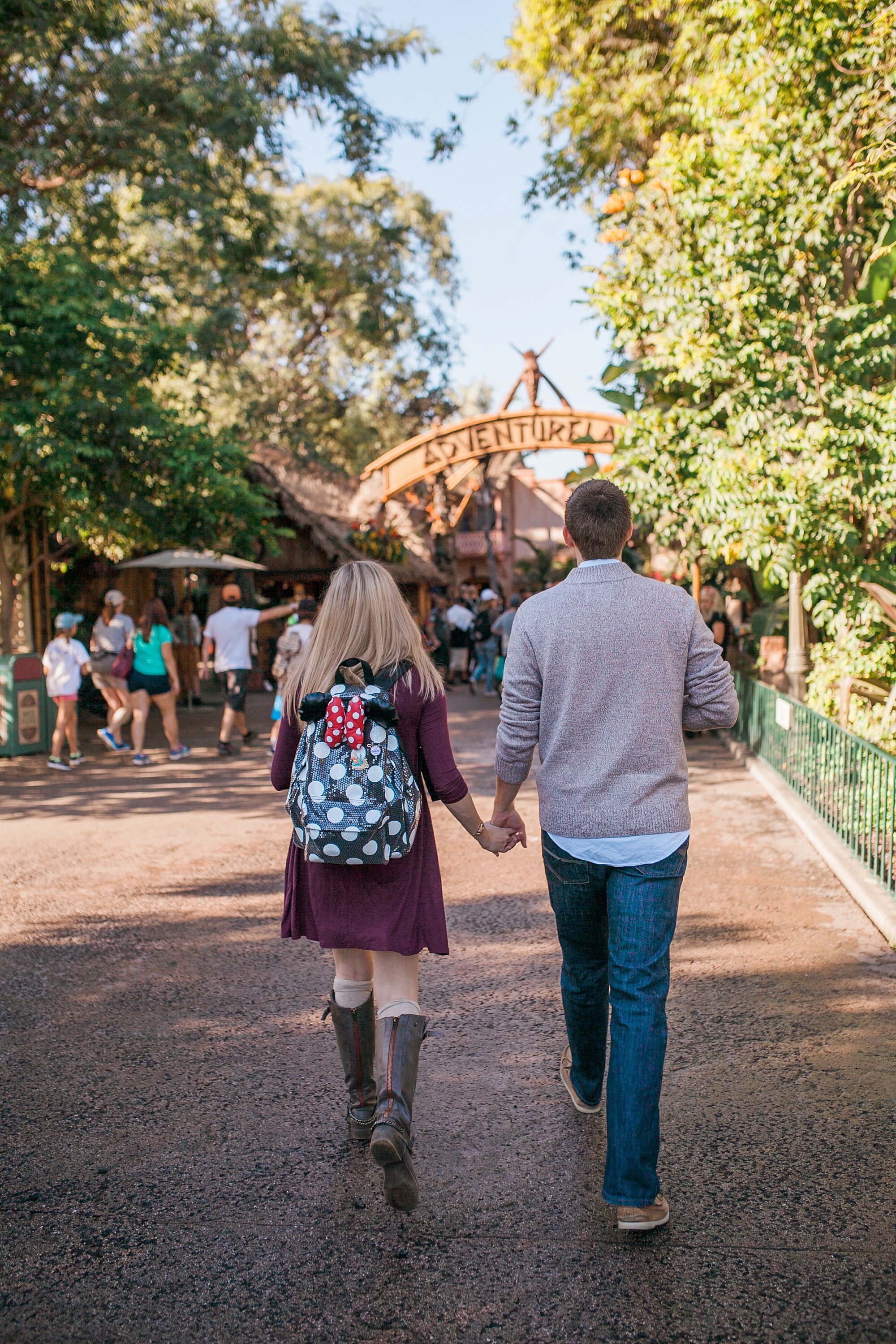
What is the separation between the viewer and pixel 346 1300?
8.57 ft

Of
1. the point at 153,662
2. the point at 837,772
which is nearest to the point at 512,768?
the point at 837,772

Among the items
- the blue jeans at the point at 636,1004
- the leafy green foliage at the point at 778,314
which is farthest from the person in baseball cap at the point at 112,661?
the blue jeans at the point at 636,1004

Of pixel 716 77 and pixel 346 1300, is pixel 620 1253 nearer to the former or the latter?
pixel 346 1300

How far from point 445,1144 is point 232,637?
9.13 metres

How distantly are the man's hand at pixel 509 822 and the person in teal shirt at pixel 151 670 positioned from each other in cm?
868

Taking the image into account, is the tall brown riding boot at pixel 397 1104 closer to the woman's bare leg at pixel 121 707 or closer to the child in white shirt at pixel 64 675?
the child in white shirt at pixel 64 675

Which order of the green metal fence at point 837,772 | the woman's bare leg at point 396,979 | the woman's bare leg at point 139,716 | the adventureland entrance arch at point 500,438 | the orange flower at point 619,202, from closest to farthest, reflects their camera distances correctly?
1. the woman's bare leg at point 396,979
2. the green metal fence at point 837,772
3. the orange flower at point 619,202
4. the woman's bare leg at point 139,716
5. the adventureland entrance arch at point 500,438

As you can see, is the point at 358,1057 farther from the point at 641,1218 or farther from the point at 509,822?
the point at 641,1218

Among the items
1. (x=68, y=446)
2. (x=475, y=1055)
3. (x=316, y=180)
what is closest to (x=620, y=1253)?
(x=475, y=1055)

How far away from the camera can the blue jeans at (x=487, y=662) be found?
1866cm

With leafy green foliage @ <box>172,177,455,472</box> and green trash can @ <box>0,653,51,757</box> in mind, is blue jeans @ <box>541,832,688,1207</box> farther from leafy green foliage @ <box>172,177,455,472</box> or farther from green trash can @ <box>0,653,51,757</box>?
leafy green foliage @ <box>172,177,455,472</box>

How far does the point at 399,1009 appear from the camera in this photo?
3162 millimetres

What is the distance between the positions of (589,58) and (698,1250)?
566 inches

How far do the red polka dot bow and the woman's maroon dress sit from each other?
0.17 metres
